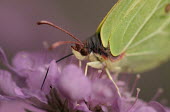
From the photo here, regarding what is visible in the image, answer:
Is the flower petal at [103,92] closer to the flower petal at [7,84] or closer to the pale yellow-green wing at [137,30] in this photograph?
the pale yellow-green wing at [137,30]

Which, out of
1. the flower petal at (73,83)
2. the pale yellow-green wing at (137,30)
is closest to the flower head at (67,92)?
the flower petal at (73,83)

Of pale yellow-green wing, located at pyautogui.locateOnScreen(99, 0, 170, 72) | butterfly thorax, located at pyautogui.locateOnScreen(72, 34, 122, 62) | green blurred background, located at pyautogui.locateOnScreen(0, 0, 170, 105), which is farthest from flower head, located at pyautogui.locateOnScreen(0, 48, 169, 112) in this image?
green blurred background, located at pyautogui.locateOnScreen(0, 0, 170, 105)

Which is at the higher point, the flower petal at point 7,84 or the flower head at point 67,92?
the flower petal at point 7,84

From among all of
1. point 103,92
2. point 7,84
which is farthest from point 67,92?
point 7,84

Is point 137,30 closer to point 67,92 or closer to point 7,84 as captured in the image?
point 67,92

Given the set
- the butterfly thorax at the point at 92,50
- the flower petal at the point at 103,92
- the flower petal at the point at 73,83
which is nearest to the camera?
the flower petal at the point at 73,83

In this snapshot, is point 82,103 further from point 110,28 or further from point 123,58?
point 123,58

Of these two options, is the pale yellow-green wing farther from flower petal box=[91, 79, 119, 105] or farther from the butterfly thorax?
flower petal box=[91, 79, 119, 105]

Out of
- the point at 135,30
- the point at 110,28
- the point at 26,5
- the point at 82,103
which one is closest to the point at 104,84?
the point at 82,103
